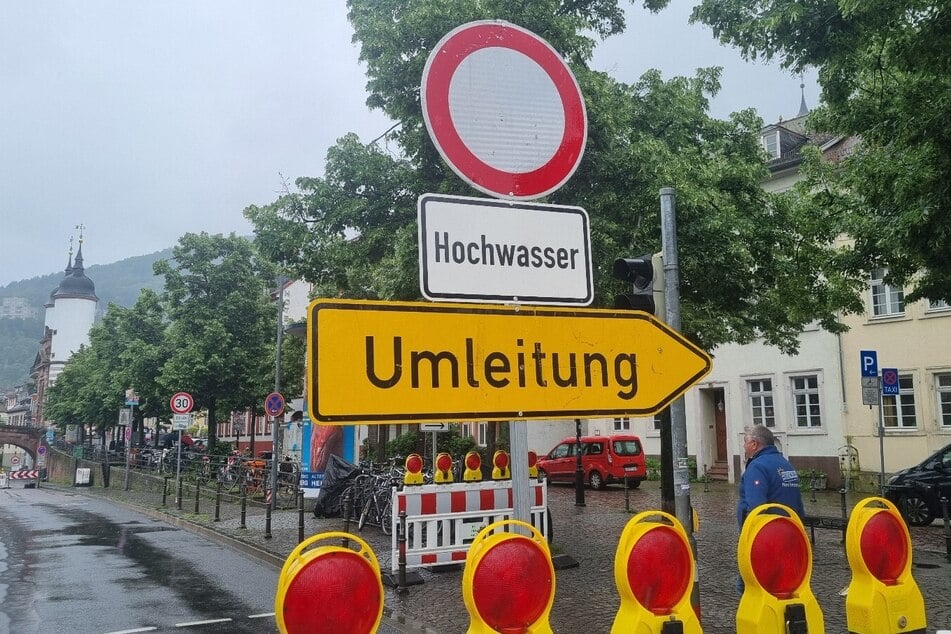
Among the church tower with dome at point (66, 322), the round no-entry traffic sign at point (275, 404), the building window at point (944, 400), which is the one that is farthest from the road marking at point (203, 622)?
the church tower with dome at point (66, 322)

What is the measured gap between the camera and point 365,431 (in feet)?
A: 127

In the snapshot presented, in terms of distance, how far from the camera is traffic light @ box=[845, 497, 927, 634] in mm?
3680

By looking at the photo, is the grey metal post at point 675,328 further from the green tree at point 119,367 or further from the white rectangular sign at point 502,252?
the green tree at point 119,367

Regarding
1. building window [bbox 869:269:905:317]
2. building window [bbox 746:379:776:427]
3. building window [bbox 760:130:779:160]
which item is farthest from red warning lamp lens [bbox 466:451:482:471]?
building window [bbox 760:130:779:160]

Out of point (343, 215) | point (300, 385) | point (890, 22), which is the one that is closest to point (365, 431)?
Answer: point (300, 385)

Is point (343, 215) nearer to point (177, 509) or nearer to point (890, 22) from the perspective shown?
point (890, 22)

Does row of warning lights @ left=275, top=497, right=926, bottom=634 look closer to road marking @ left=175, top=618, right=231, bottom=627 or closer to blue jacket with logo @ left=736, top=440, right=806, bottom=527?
blue jacket with logo @ left=736, top=440, right=806, bottom=527

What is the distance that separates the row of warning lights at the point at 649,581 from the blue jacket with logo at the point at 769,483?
8.46ft

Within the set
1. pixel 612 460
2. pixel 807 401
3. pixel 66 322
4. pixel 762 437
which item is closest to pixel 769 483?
pixel 762 437

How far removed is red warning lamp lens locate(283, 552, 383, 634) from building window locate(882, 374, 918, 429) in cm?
2497

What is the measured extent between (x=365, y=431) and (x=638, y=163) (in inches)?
1141

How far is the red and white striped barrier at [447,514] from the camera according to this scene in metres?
10.5

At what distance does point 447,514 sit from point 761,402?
20.4 meters

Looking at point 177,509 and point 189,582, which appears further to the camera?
point 177,509
